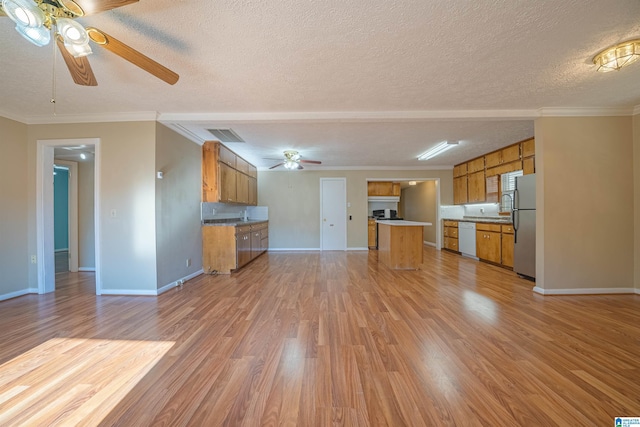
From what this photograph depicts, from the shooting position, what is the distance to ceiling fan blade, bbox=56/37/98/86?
1.75m

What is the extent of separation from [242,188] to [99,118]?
2.93 m

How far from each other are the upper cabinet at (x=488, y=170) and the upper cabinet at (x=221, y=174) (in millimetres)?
5697

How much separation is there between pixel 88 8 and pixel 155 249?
2.81m

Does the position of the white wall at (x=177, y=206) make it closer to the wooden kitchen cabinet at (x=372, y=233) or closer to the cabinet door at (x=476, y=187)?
the wooden kitchen cabinet at (x=372, y=233)

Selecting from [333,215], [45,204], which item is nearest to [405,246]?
[333,215]

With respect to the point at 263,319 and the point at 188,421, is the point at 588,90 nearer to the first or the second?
the point at 263,319

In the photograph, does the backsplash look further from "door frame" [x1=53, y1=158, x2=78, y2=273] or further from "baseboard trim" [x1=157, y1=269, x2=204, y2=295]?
"door frame" [x1=53, y1=158, x2=78, y2=273]

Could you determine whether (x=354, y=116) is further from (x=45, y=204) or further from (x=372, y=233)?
(x=372, y=233)

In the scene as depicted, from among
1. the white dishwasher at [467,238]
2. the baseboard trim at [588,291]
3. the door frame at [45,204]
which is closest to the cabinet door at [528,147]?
the white dishwasher at [467,238]

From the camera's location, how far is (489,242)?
5.57 meters

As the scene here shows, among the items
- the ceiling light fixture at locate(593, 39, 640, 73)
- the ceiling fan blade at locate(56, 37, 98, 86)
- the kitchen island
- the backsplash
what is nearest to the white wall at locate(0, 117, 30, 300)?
the backsplash

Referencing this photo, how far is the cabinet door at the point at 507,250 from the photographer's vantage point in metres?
4.93

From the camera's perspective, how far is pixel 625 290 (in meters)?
3.46

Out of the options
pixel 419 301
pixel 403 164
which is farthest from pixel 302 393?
pixel 403 164
